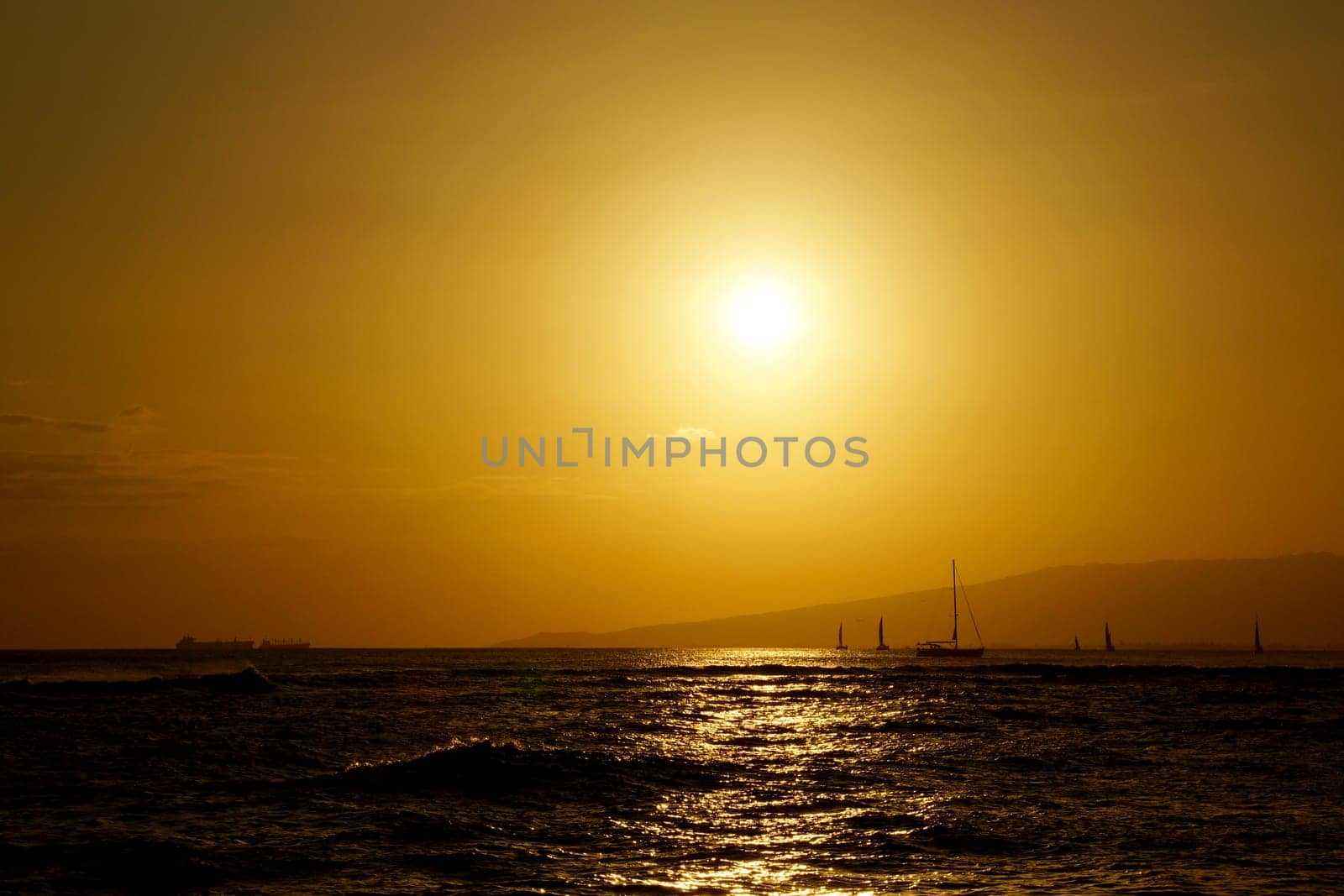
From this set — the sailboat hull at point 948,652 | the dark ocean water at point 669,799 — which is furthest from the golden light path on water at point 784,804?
the sailboat hull at point 948,652

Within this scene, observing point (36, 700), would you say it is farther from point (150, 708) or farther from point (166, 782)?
point (166, 782)

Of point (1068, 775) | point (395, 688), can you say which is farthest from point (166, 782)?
point (395, 688)

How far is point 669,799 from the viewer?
81.2ft

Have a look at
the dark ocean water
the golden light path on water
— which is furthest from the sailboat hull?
the golden light path on water

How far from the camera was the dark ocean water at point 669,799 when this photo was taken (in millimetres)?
16984

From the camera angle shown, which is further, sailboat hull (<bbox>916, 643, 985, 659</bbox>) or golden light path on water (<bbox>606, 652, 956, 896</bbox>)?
sailboat hull (<bbox>916, 643, 985, 659</bbox>)

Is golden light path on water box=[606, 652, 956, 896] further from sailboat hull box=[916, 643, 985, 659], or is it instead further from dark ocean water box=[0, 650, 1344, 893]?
sailboat hull box=[916, 643, 985, 659]

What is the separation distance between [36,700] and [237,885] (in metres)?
47.9

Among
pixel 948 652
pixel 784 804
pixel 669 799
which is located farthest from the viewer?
pixel 948 652

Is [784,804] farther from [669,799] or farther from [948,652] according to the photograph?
[948,652]

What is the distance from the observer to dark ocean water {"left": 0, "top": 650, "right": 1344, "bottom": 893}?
17.0 meters

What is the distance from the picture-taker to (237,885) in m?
16.3

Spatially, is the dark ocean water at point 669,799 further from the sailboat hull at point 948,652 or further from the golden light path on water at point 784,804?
the sailboat hull at point 948,652

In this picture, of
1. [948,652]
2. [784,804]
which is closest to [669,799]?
[784,804]
